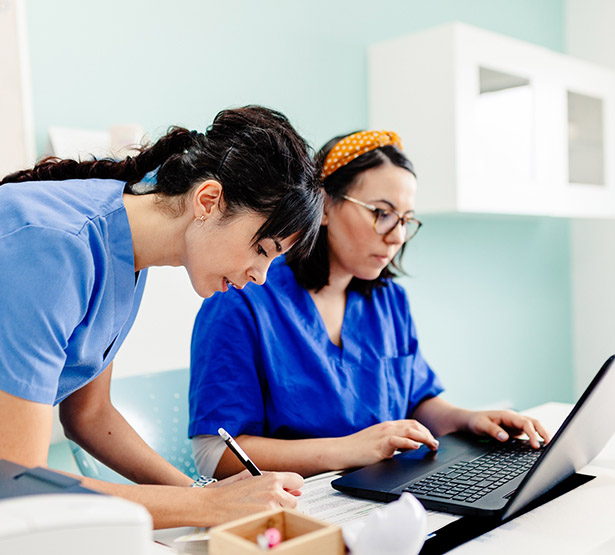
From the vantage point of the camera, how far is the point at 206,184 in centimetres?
100

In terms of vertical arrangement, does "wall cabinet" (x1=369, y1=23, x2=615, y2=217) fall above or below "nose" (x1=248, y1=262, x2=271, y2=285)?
above

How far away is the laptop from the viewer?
2.95ft

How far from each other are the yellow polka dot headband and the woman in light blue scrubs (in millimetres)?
346

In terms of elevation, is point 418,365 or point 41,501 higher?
point 41,501

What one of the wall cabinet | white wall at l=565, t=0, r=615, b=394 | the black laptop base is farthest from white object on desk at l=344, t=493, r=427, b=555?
white wall at l=565, t=0, r=615, b=394

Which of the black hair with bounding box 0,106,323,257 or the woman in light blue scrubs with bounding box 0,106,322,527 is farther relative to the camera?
the black hair with bounding box 0,106,323,257

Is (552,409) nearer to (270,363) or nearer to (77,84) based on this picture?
(270,363)

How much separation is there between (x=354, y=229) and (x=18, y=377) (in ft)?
2.72

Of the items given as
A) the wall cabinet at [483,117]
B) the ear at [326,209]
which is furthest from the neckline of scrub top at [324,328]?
the wall cabinet at [483,117]

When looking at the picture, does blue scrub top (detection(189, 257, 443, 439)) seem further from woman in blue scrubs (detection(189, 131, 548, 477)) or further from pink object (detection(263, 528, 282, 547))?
pink object (detection(263, 528, 282, 547))

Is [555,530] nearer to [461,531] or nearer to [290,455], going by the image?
[461,531]

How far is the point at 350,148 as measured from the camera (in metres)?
1.49

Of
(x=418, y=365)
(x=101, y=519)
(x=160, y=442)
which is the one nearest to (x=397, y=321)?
(x=418, y=365)

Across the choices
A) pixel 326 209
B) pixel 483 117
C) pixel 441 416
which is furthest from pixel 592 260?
pixel 326 209
